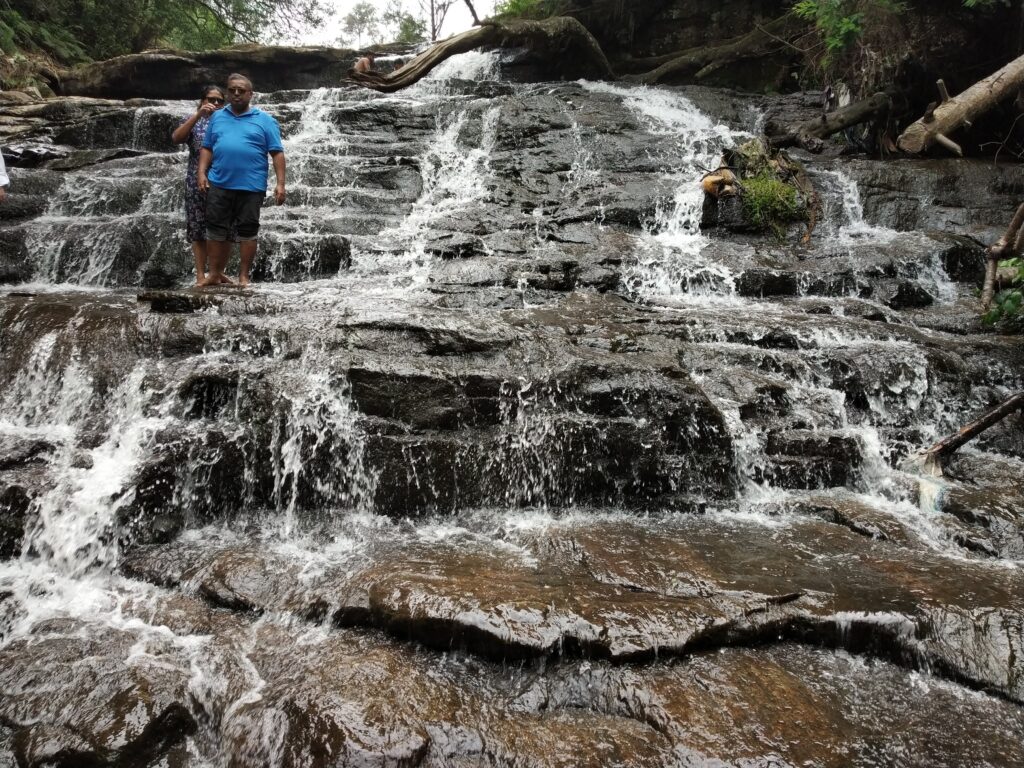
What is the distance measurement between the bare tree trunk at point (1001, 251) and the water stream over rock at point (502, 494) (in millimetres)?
394

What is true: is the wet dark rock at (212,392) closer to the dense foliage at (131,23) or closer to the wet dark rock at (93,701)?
the wet dark rock at (93,701)

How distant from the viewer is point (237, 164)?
214 inches

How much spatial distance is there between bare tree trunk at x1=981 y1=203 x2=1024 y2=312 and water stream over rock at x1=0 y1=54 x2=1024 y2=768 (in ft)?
1.29

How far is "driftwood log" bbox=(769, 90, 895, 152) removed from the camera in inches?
377

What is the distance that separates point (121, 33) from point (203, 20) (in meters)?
4.42

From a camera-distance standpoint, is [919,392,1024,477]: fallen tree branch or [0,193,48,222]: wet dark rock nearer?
Answer: [919,392,1024,477]: fallen tree branch

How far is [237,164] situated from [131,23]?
52.2 ft

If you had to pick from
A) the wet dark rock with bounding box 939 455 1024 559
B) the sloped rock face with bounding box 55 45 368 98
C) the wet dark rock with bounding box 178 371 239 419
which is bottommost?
the wet dark rock with bounding box 939 455 1024 559

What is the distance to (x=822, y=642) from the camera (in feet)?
8.74

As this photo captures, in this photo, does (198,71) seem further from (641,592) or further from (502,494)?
(641,592)

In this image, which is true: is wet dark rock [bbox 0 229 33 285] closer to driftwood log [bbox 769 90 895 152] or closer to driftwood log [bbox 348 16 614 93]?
driftwood log [bbox 348 16 614 93]

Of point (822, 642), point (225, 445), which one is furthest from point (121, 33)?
point (822, 642)

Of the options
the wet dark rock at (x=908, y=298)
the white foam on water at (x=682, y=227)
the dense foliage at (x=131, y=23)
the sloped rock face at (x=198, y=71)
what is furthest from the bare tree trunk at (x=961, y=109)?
the dense foliage at (x=131, y=23)

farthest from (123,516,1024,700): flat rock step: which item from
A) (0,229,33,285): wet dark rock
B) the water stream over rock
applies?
(0,229,33,285): wet dark rock
